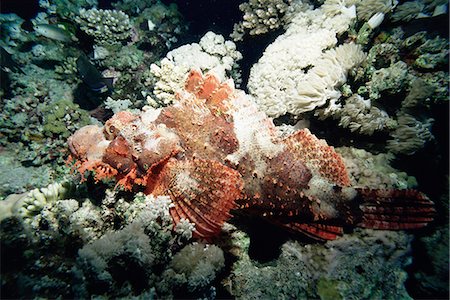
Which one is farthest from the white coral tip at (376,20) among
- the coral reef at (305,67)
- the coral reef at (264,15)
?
the coral reef at (264,15)

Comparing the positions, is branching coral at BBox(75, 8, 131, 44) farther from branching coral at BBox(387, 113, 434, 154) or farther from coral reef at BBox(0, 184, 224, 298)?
branching coral at BBox(387, 113, 434, 154)

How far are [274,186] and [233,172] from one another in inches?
19.9

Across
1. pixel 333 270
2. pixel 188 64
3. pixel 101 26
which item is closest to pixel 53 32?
pixel 101 26

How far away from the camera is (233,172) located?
9.89 feet

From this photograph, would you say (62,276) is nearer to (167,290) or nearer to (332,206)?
(167,290)

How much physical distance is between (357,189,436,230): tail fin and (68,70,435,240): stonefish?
0.03 feet

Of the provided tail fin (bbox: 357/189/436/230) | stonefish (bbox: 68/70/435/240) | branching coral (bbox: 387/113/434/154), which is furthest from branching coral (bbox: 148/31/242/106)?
tail fin (bbox: 357/189/436/230)

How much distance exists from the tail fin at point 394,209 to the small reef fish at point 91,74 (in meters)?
4.97

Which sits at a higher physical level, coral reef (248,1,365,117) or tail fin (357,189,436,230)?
coral reef (248,1,365,117)

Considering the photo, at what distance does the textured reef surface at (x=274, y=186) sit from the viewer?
2.64m

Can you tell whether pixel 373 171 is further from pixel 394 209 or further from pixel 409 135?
pixel 409 135

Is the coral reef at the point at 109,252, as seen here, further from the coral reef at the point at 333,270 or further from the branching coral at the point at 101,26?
the branching coral at the point at 101,26

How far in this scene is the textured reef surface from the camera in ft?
8.65

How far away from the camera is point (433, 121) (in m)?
3.83
